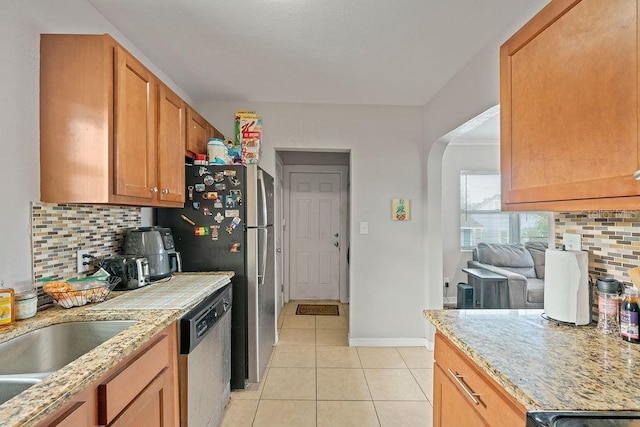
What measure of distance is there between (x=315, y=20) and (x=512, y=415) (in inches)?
77.4

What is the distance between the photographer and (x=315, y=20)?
175cm

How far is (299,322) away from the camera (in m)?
3.70

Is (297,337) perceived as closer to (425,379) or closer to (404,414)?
(425,379)

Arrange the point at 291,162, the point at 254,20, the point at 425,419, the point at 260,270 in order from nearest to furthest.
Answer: the point at 254,20 < the point at 425,419 < the point at 260,270 < the point at 291,162

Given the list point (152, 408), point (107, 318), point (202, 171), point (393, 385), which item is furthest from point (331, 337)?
point (107, 318)

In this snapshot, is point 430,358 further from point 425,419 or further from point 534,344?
point 534,344

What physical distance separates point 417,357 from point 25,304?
282cm

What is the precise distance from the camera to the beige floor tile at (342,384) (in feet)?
7.38

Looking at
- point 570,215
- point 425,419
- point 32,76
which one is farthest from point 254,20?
point 425,419

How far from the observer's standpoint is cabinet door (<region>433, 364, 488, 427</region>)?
3.40 feet

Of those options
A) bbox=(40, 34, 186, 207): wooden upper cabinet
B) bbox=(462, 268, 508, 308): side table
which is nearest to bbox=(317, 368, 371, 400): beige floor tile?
bbox=(462, 268, 508, 308): side table

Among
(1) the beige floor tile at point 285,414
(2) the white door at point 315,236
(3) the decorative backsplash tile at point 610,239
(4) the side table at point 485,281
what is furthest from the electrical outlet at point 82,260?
(4) the side table at point 485,281

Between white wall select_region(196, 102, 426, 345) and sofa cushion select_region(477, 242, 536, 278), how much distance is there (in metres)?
1.55

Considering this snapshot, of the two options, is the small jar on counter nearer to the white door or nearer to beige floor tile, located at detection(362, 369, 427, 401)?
beige floor tile, located at detection(362, 369, 427, 401)
